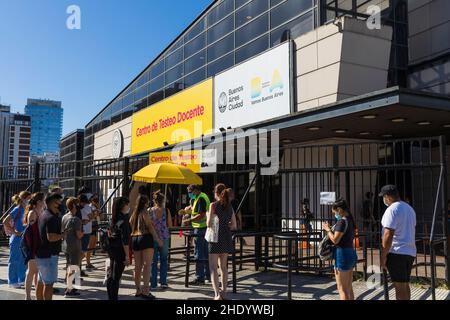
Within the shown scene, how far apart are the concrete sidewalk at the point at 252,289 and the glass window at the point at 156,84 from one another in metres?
18.9

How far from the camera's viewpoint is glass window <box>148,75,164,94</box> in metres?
27.1

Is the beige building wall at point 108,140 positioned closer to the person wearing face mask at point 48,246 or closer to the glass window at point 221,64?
the glass window at point 221,64

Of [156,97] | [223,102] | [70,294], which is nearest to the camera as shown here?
[70,294]

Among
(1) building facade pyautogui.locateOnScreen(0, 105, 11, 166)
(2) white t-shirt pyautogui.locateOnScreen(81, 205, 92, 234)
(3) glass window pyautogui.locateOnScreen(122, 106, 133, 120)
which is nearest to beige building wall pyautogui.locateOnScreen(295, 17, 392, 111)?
(2) white t-shirt pyautogui.locateOnScreen(81, 205, 92, 234)

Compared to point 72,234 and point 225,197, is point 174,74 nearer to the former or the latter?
point 72,234

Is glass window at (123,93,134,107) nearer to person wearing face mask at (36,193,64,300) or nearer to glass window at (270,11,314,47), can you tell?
glass window at (270,11,314,47)

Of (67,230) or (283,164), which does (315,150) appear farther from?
(67,230)

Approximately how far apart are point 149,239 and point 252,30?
13.7m

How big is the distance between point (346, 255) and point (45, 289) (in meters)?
4.10

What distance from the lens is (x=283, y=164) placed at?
623 inches

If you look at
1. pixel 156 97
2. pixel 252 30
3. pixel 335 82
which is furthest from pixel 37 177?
pixel 156 97

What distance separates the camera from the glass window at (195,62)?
2255 centimetres

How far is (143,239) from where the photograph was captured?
277 inches
